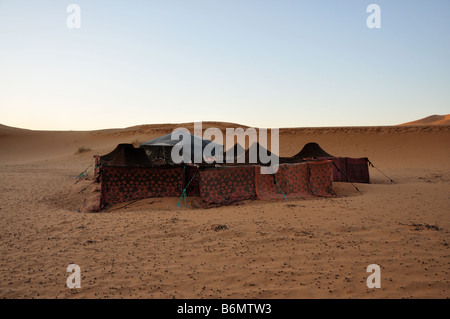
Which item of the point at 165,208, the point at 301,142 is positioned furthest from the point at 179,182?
the point at 301,142

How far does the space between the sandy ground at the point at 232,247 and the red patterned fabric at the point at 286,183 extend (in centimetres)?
62

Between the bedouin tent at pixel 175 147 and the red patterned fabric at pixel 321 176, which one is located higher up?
the bedouin tent at pixel 175 147

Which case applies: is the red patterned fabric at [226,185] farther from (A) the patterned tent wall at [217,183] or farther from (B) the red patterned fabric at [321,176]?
(B) the red patterned fabric at [321,176]

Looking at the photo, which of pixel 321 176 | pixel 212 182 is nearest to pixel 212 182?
pixel 212 182

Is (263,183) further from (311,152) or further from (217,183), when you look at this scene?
(311,152)

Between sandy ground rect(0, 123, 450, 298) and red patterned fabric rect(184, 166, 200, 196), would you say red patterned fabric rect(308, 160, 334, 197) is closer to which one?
sandy ground rect(0, 123, 450, 298)

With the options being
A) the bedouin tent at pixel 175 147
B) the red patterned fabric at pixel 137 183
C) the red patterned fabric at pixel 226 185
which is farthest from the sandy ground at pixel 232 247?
the bedouin tent at pixel 175 147

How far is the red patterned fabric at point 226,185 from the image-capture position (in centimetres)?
938

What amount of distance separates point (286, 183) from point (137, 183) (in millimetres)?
4717

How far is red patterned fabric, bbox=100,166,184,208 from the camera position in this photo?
9367mm
